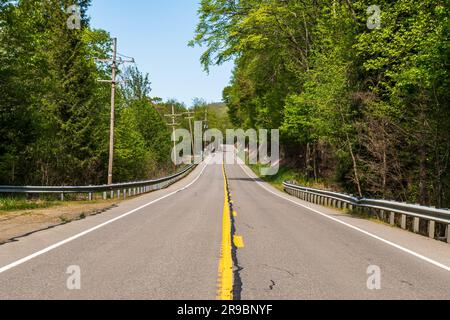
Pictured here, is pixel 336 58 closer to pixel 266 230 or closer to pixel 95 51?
pixel 266 230

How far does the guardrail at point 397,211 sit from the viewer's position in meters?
11.4

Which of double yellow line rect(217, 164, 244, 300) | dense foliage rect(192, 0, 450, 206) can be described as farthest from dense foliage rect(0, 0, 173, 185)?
double yellow line rect(217, 164, 244, 300)

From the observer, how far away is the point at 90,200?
21906 millimetres

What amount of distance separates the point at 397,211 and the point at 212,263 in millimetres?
8624

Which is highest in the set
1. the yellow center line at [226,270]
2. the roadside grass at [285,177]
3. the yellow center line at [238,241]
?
the yellow center line at [226,270]

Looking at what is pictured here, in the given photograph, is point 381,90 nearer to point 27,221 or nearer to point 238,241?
point 238,241

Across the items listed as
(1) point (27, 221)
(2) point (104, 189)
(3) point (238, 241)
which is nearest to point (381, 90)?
(3) point (238, 241)

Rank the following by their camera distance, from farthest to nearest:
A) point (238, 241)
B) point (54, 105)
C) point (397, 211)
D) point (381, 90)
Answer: point (54, 105), point (381, 90), point (397, 211), point (238, 241)

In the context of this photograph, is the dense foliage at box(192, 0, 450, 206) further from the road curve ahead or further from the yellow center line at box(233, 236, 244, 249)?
the yellow center line at box(233, 236, 244, 249)

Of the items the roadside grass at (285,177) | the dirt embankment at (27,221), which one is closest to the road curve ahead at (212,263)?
the dirt embankment at (27,221)

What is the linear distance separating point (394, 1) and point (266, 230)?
534 inches

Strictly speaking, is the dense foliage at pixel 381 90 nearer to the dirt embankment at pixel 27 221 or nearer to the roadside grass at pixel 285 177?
the roadside grass at pixel 285 177

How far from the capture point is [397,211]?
44.8 feet

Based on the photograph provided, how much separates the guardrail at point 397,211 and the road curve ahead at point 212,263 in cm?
67
